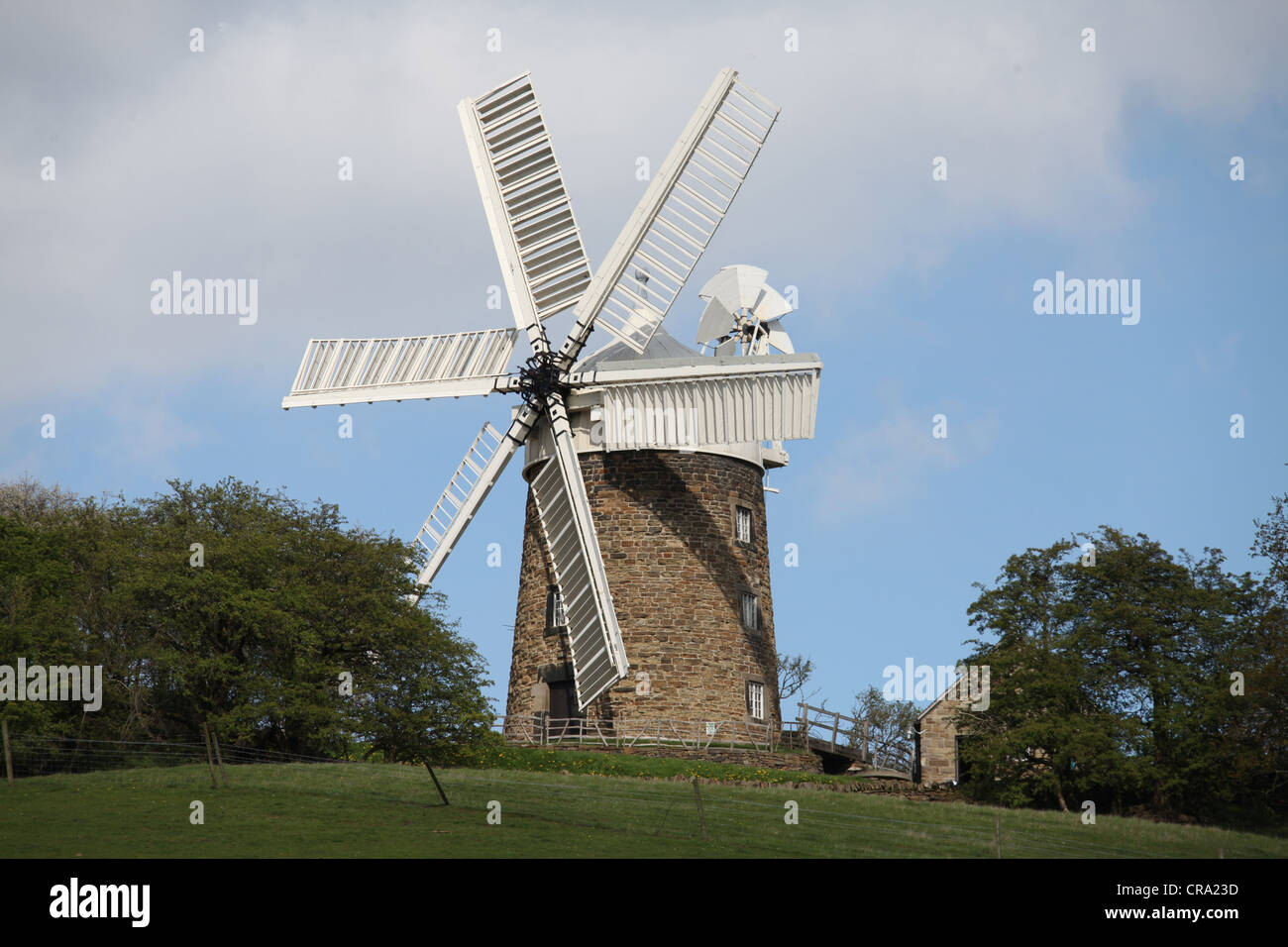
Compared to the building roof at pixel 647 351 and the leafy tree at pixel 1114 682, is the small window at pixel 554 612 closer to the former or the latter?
the building roof at pixel 647 351

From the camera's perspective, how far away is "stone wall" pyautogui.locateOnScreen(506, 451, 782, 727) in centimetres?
3600

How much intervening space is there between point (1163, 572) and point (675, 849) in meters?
19.5

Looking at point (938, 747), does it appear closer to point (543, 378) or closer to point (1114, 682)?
point (1114, 682)

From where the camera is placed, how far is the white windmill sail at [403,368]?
1423 inches

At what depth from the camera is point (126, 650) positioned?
29922 mm

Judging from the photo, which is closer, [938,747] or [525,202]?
[525,202]

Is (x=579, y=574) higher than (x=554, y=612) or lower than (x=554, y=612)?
higher

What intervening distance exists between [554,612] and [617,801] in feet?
39.1

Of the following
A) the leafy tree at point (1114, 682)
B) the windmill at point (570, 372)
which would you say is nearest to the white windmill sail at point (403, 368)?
the windmill at point (570, 372)

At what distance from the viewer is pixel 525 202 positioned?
36.6 meters

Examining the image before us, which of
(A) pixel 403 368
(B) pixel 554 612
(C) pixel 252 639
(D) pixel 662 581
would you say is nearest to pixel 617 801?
(C) pixel 252 639

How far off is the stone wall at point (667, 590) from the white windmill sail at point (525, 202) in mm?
4431
